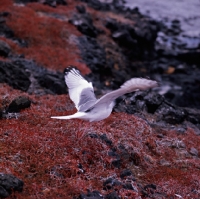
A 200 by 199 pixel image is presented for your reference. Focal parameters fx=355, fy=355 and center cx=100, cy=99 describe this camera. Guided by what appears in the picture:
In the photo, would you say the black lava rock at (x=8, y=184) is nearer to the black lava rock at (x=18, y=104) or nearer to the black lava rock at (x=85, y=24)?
the black lava rock at (x=18, y=104)

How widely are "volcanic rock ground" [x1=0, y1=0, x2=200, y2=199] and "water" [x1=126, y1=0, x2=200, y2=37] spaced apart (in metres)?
16.8

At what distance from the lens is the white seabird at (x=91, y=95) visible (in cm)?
797

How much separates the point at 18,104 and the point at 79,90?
2373 mm

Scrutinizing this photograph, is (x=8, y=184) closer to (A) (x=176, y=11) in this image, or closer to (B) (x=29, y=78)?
(B) (x=29, y=78)

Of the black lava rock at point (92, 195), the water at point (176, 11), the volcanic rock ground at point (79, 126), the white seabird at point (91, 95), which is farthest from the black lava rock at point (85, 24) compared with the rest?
the black lava rock at point (92, 195)

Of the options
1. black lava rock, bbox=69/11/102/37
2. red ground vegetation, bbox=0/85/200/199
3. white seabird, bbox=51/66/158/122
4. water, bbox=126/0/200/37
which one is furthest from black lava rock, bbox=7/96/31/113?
water, bbox=126/0/200/37

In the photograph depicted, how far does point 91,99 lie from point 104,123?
230 cm

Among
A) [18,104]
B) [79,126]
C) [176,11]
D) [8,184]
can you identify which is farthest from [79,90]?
[176,11]

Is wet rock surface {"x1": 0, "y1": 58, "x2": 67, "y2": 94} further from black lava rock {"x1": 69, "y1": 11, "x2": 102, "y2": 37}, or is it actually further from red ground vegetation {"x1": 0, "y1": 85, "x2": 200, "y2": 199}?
black lava rock {"x1": 69, "y1": 11, "x2": 102, "y2": 37}

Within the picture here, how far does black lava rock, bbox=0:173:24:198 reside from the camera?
300 inches

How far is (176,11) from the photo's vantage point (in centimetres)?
5406

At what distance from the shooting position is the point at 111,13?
136ft

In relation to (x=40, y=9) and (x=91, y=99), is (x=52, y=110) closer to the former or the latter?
(x=91, y=99)

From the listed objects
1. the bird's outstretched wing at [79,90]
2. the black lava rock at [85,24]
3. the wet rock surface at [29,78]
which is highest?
the bird's outstretched wing at [79,90]
